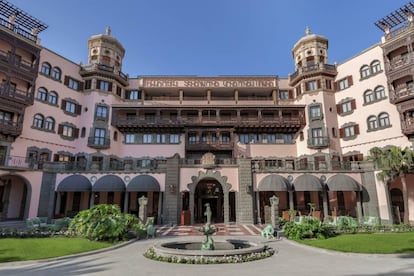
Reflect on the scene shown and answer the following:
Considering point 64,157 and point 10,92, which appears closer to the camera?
point 10,92

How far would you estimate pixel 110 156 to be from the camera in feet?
106

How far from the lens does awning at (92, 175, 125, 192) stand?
85.6ft

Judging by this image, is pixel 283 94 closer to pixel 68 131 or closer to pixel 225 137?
pixel 225 137

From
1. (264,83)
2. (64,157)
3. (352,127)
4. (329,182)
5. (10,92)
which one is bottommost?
(329,182)

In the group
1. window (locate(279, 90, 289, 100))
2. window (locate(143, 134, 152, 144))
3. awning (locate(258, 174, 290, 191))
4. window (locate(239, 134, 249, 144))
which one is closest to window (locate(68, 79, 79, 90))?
window (locate(143, 134, 152, 144))

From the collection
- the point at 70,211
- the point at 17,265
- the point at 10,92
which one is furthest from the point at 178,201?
the point at 10,92

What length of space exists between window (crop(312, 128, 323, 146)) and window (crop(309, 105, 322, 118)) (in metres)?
1.90

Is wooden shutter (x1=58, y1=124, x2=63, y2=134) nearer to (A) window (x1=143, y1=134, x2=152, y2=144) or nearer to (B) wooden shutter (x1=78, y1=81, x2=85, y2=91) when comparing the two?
(B) wooden shutter (x1=78, y1=81, x2=85, y2=91)

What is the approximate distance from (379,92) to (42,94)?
40449 millimetres

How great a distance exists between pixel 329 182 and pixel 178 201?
16.4 m

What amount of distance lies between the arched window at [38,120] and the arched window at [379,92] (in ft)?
132

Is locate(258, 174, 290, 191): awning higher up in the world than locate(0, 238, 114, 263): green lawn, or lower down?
higher up

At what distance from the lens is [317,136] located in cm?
A: 3164

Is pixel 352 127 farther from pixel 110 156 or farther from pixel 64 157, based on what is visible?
pixel 64 157
